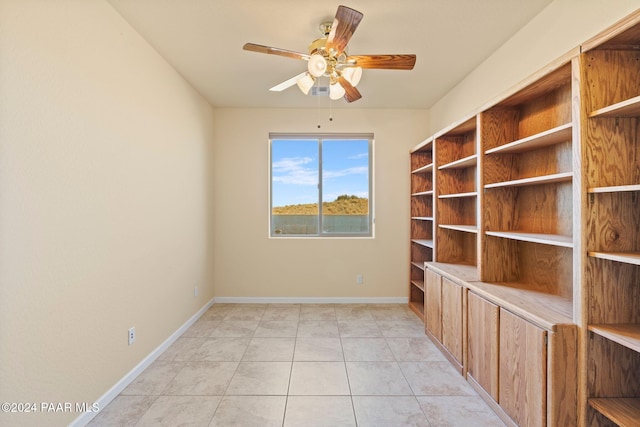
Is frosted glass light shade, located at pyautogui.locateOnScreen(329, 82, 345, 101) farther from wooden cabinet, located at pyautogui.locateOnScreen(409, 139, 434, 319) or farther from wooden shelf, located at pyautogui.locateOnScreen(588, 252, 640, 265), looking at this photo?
wooden shelf, located at pyautogui.locateOnScreen(588, 252, 640, 265)

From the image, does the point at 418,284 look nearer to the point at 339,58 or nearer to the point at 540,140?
the point at 540,140

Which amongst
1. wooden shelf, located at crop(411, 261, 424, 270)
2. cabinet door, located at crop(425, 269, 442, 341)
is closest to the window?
wooden shelf, located at crop(411, 261, 424, 270)

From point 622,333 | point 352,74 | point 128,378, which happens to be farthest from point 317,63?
point 128,378

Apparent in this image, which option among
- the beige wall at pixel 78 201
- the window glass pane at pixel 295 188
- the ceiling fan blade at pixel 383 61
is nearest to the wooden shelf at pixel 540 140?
the ceiling fan blade at pixel 383 61

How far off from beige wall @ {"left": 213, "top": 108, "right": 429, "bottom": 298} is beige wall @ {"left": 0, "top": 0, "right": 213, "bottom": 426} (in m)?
1.24

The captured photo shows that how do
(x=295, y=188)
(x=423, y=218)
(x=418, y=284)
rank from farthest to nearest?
(x=295, y=188), (x=418, y=284), (x=423, y=218)

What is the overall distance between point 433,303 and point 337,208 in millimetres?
1837

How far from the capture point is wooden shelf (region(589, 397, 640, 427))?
1.21 m

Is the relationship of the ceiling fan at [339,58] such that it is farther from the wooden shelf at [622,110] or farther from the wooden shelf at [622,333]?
the wooden shelf at [622,333]

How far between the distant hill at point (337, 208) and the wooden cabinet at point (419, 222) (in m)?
0.68

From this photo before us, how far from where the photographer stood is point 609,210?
1347 millimetres

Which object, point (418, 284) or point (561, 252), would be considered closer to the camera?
point (561, 252)

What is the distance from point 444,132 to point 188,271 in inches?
121

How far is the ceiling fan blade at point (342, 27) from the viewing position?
160 centimetres
